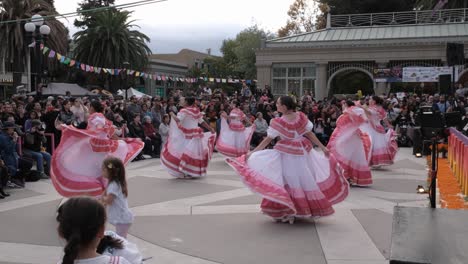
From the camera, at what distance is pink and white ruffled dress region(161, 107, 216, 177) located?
10.6 m

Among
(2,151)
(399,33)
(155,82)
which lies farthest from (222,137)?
(155,82)

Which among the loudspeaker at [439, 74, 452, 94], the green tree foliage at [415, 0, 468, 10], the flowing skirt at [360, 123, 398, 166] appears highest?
the green tree foliage at [415, 0, 468, 10]

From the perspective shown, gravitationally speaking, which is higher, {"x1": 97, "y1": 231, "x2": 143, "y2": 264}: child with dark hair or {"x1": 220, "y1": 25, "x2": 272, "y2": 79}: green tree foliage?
{"x1": 220, "y1": 25, "x2": 272, "y2": 79}: green tree foliage

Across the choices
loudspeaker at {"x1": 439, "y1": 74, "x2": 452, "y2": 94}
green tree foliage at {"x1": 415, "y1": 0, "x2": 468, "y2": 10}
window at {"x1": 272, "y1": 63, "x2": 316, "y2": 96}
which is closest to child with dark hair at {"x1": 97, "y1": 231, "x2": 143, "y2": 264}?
loudspeaker at {"x1": 439, "y1": 74, "x2": 452, "y2": 94}

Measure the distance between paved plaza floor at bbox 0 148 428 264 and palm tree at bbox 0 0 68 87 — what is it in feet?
74.8

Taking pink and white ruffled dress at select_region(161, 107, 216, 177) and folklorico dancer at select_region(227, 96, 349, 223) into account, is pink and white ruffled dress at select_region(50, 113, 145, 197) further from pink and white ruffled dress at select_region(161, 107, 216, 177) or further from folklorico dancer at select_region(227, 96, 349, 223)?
pink and white ruffled dress at select_region(161, 107, 216, 177)

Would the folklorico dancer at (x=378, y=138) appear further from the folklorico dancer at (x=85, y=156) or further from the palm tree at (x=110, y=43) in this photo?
the palm tree at (x=110, y=43)

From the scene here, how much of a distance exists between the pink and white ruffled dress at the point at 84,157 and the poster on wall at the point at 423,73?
816 inches

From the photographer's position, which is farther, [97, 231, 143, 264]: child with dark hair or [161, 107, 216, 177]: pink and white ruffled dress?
[161, 107, 216, 177]: pink and white ruffled dress

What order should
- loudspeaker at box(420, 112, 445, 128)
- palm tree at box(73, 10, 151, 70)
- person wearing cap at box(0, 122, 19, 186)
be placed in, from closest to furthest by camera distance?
loudspeaker at box(420, 112, 445, 128) → person wearing cap at box(0, 122, 19, 186) → palm tree at box(73, 10, 151, 70)

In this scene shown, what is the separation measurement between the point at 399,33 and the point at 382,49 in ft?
7.91

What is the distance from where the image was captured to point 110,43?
37.2 meters

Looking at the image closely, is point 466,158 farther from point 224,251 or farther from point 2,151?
point 2,151

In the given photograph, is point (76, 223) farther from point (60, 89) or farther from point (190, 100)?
point (60, 89)
